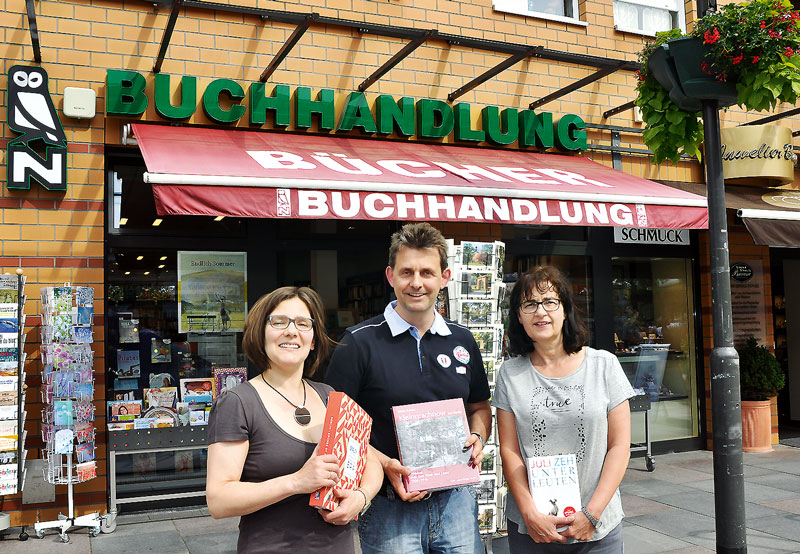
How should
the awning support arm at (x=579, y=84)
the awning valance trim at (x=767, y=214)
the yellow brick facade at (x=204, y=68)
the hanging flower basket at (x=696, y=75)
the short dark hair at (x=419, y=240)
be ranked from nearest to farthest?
the short dark hair at (x=419, y=240) → the hanging flower basket at (x=696, y=75) → the yellow brick facade at (x=204, y=68) → the awning support arm at (x=579, y=84) → the awning valance trim at (x=767, y=214)

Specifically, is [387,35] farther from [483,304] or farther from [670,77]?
[670,77]

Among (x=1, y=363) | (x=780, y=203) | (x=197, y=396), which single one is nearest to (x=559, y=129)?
(x=780, y=203)

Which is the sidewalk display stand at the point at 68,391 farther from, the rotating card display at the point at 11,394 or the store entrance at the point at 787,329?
the store entrance at the point at 787,329

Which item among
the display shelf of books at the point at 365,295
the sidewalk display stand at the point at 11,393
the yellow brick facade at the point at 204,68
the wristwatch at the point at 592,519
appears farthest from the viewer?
the display shelf of books at the point at 365,295

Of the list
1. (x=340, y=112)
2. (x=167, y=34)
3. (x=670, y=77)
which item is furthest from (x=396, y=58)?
(x=670, y=77)

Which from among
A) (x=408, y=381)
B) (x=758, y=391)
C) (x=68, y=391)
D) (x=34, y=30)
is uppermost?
(x=34, y=30)

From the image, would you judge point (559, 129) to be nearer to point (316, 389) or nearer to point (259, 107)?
point (259, 107)

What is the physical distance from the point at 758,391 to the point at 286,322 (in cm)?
799

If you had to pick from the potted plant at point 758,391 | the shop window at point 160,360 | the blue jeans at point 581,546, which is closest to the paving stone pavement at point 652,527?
the shop window at point 160,360

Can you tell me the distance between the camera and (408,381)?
2586 millimetres

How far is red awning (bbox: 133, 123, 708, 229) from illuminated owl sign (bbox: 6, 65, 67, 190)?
2.23ft

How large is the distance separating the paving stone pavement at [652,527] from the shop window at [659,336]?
1.47 meters

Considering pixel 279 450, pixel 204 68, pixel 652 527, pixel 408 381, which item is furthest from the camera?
pixel 204 68

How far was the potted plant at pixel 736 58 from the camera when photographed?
11.2 feet
